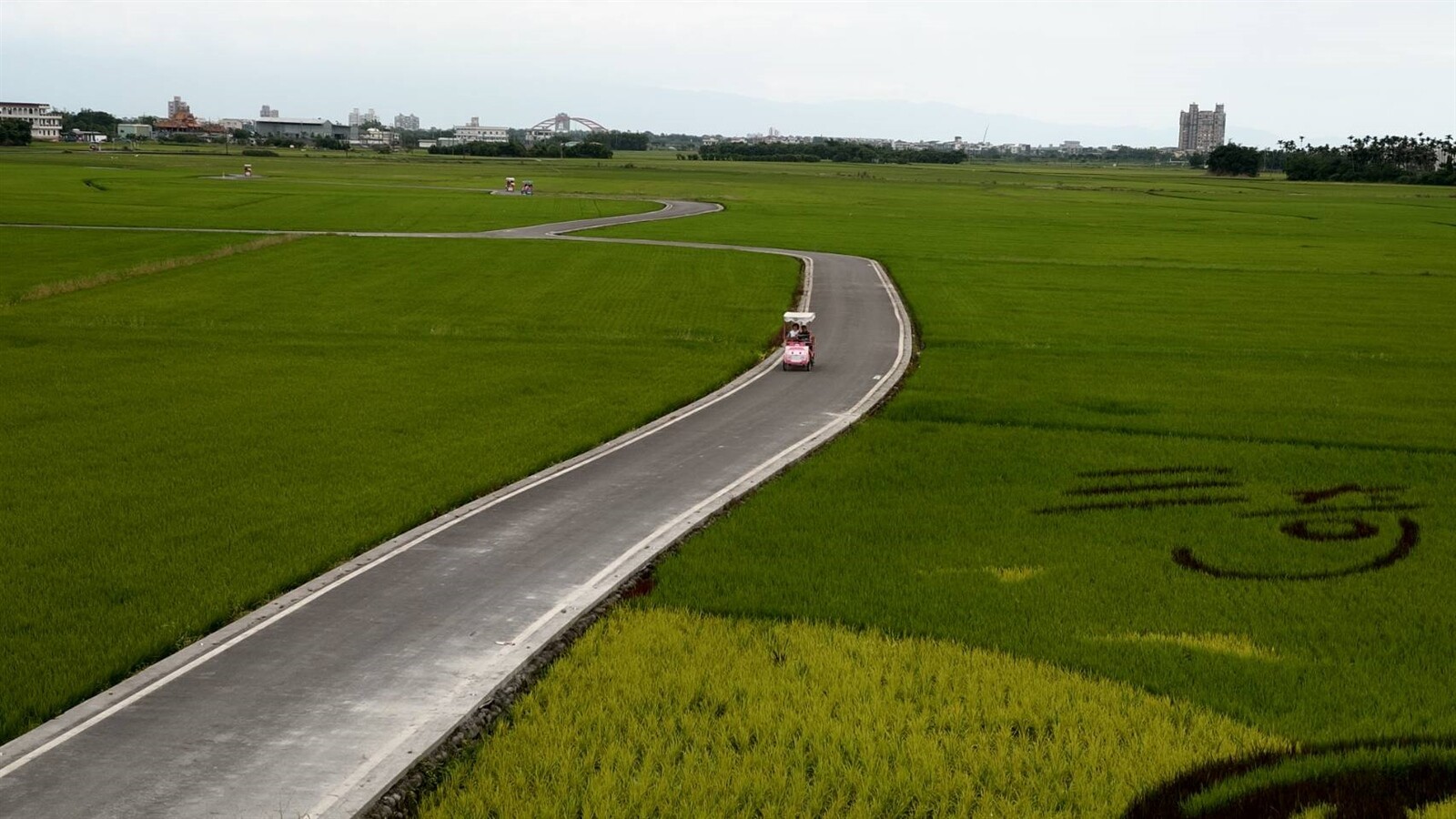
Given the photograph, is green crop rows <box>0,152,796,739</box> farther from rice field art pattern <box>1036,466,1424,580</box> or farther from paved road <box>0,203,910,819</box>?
rice field art pattern <box>1036,466,1424,580</box>

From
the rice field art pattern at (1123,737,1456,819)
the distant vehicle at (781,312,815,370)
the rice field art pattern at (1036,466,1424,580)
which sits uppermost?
the distant vehicle at (781,312,815,370)

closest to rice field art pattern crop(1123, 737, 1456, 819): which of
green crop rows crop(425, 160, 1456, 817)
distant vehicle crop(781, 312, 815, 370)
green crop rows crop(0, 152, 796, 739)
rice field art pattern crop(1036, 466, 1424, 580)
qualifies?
green crop rows crop(425, 160, 1456, 817)

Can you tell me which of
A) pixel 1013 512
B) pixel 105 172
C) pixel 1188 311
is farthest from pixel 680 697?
pixel 105 172

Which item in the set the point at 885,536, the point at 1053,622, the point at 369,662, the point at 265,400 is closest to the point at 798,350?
the point at 265,400

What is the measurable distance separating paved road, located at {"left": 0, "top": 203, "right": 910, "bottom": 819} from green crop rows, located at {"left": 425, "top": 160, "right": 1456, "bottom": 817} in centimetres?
88

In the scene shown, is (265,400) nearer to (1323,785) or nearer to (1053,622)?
(1053,622)

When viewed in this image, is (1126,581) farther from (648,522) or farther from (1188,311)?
(1188,311)

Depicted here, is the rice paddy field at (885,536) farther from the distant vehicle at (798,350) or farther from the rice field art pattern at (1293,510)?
the distant vehicle at (798,350)

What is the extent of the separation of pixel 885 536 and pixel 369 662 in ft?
27.7

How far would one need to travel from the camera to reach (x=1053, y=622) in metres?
15.2

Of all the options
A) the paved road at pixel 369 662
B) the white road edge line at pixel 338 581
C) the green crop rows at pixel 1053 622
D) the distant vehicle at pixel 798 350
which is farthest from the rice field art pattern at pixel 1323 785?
the distant vehicle at pixel 798 350

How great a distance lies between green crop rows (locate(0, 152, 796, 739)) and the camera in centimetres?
1595

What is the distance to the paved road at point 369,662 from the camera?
10781 millimetres

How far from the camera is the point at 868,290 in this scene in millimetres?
55031
